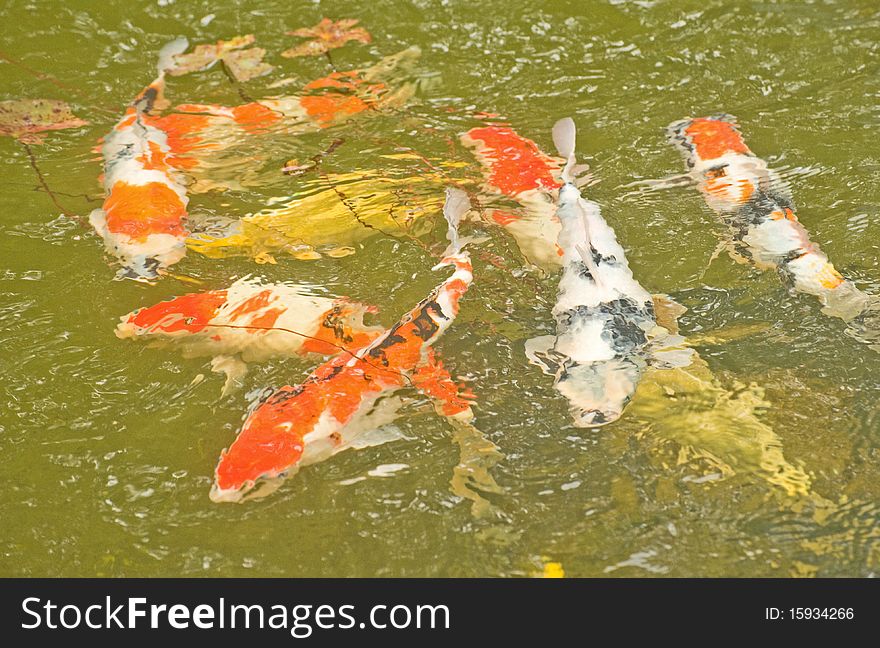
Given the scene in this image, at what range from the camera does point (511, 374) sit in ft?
12.8

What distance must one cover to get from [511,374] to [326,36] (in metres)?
3.79

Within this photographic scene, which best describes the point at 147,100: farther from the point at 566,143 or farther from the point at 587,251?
the point at 587,251

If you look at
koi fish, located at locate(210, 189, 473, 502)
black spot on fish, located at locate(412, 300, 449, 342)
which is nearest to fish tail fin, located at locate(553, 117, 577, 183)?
koi fish, located at locate(210, 189, 473, 502)

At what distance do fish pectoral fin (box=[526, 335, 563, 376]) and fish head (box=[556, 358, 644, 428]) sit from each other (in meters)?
0.09

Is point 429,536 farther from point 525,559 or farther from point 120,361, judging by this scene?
point 120,361

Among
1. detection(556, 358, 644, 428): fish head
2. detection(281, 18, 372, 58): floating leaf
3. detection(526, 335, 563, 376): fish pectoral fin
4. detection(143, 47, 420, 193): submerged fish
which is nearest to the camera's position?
detection(556, 358, 644, 428): fish head

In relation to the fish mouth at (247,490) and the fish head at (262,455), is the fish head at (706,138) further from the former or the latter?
the fish mouth at (247,490)

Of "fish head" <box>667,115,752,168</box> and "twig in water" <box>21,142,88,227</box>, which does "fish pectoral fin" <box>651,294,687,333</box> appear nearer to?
"fish head" <box>667,115,752,168</box>

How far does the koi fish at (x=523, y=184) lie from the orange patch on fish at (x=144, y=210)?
1625mm

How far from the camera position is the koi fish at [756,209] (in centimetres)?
417

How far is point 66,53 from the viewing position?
6676 millimetres

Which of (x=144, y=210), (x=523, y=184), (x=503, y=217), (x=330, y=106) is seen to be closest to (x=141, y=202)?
(x=144, y=210)

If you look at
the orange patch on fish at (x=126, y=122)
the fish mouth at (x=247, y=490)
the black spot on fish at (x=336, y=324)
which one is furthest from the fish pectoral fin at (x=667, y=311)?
the orange patch on fish at (x=126, y=122)

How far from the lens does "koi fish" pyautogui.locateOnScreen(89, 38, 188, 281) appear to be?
4617 millimetres
